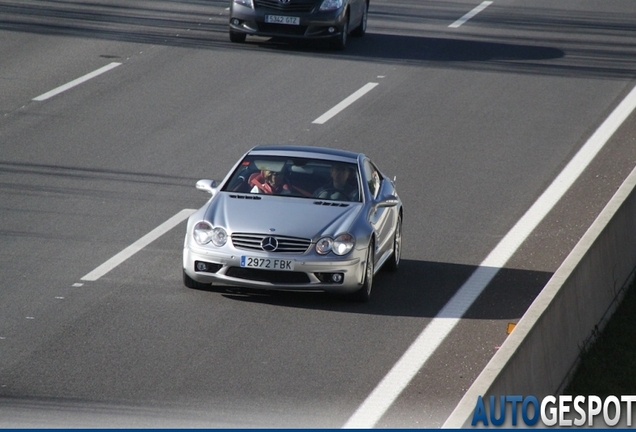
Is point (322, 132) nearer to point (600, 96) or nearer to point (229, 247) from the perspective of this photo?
point (600, 96)

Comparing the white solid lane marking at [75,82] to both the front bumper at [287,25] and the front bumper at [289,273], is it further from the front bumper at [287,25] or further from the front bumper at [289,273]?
the front bumper at [289,273]

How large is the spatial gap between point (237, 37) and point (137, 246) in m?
12.8

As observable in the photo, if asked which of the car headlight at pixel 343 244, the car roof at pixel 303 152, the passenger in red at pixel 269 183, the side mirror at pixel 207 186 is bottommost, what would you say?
the car headlight at pixel 343 244

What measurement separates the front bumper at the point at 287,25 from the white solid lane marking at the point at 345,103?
8.61 feet

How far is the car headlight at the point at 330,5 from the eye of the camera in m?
25.1

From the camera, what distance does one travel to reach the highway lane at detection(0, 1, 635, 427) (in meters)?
9.45

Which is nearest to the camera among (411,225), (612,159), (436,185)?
(411,225)

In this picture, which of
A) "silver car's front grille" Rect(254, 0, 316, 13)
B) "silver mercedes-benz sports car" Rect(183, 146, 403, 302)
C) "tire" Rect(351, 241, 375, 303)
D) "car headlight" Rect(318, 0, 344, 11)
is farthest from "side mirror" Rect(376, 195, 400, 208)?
"car headlight" Rect(318, 0, 344, 11)

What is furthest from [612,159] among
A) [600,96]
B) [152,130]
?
[152,130]

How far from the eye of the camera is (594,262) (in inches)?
440

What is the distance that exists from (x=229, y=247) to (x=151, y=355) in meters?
1.92

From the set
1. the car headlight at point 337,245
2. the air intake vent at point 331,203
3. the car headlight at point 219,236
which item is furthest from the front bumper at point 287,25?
the car headlight at point 337,245

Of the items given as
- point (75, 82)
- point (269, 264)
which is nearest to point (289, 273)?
point (269, 264)

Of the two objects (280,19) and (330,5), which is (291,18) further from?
(330,5)
